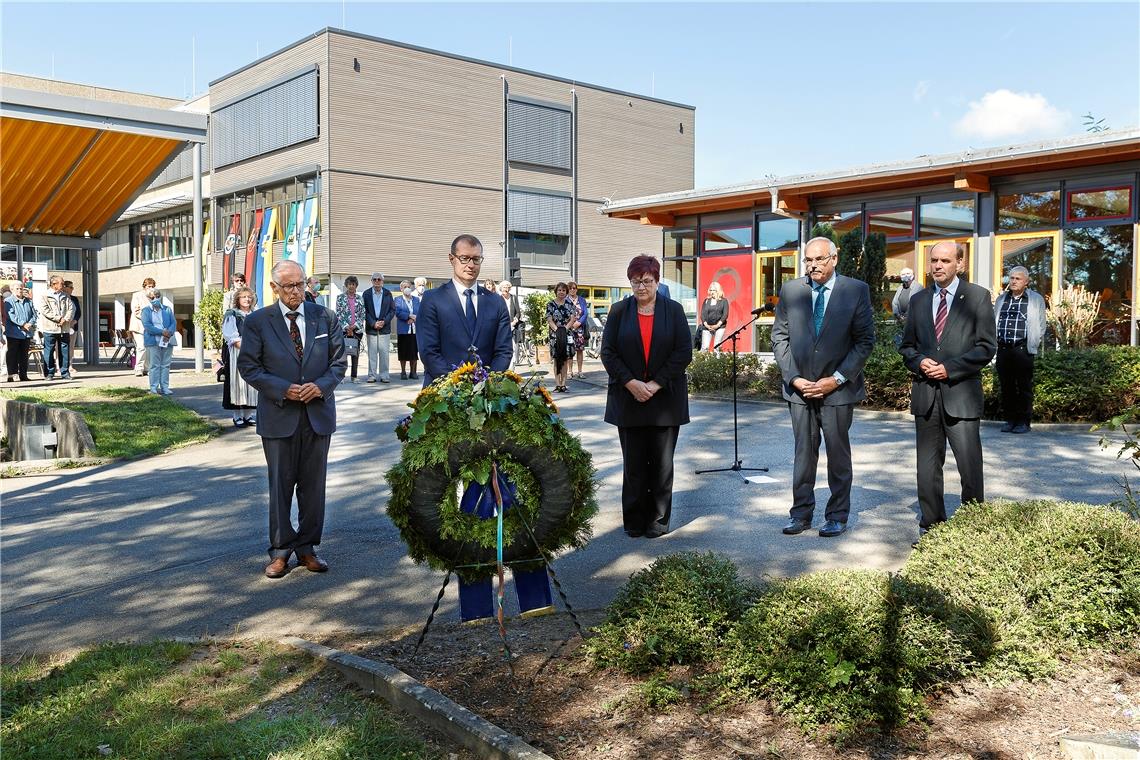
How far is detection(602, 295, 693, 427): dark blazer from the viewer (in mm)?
7148

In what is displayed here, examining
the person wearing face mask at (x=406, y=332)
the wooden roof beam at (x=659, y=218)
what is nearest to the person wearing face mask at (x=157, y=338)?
the person wearing face mask at (x=406, y=332)

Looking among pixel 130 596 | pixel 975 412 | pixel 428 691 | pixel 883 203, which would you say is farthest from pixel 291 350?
pixel 883 203

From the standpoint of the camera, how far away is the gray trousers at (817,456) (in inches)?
278

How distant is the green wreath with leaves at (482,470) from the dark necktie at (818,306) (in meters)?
A: 2.98

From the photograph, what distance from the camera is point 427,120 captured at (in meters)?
44.0

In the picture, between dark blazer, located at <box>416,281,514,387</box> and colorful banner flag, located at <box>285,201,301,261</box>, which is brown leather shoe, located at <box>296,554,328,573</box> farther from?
colorful banner flag, located at <box>285,201,301,261</box>

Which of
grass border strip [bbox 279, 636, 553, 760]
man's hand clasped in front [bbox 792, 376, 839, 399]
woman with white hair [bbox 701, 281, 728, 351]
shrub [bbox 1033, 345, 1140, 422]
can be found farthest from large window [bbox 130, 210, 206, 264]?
grass border strip [bbox 279, 636, 553, 760]

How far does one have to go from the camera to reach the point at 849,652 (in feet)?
12.3

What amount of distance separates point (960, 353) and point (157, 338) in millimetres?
13748

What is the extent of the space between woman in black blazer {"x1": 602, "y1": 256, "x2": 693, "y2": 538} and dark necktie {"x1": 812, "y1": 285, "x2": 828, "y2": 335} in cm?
92

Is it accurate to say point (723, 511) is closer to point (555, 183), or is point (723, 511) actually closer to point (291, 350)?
point (291, 350)

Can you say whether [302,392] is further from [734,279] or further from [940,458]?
[734,279]

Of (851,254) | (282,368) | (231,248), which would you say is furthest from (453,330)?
(231,248)

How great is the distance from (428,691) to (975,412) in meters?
4.43
